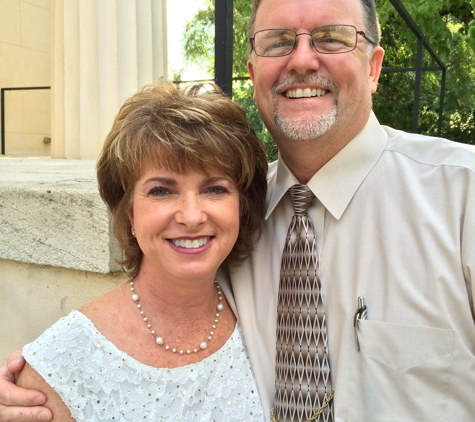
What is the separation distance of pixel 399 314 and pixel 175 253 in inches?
26.7

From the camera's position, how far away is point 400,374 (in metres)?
1.44

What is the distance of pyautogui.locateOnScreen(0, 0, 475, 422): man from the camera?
56.4 inches

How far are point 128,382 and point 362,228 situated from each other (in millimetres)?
853

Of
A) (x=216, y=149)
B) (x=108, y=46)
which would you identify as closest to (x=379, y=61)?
(x=216, y=149)

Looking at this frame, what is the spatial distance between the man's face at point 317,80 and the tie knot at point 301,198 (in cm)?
17

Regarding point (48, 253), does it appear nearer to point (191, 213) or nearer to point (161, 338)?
point (161, 338)

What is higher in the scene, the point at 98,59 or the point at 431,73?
the point at 431,73

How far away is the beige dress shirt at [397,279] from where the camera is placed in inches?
56.2

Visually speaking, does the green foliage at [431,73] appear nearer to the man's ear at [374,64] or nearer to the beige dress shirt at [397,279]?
the man's ear at [374,64]

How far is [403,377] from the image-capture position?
56.5 inches

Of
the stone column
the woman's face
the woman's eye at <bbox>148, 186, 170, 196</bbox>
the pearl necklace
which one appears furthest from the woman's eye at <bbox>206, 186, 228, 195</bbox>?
the stone column

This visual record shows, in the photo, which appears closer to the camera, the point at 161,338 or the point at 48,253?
the point at 161,338

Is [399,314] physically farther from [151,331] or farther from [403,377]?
[151,331]

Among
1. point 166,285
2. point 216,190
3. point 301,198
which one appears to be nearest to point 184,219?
point 216,190
